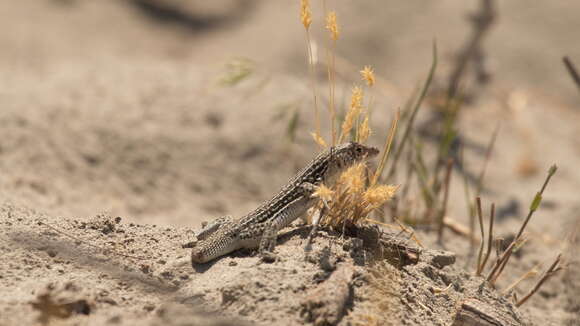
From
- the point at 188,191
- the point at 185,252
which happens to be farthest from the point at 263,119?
the point at 185,252

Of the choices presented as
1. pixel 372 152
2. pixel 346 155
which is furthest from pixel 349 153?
pixel 372 152

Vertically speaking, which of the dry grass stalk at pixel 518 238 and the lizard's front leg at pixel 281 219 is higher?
the lizard's front leg at pixel 281 219

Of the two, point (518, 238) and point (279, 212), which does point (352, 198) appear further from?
point (518, 238)


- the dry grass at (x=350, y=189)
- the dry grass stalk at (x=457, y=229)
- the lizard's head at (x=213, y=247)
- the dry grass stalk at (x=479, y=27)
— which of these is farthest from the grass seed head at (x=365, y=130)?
the dry grass stalk at (x=479, y=27)

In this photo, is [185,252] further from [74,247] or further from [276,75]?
[276,75]

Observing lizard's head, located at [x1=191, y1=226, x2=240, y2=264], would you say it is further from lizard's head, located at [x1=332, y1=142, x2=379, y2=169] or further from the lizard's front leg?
lizard's head, located at [x1=332, y1=142, x2=379, y2=169]

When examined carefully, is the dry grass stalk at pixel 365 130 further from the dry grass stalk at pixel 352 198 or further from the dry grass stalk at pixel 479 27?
the dry grass stalk at pixel 479 27

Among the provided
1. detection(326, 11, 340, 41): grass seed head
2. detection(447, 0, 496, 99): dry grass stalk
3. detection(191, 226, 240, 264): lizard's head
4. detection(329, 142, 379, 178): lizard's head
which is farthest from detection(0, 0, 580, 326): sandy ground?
detection(326, 11, 340, 41): grass seed head
